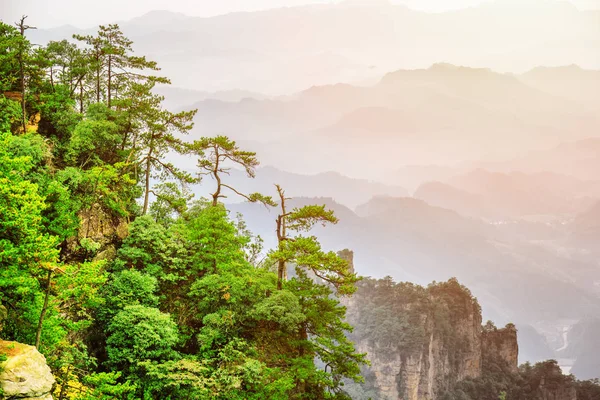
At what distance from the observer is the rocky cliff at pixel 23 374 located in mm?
9352

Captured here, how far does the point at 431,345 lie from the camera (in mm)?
70938

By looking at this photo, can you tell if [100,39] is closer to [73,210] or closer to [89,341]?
[73,210]

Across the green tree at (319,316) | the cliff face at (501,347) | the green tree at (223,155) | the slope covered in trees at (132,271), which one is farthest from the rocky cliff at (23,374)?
the cliff face at (501,347)

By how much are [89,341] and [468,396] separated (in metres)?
68.1

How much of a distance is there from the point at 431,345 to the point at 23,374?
7167 cm

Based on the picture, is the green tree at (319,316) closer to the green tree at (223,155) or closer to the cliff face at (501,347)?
the green tree at (223,155)

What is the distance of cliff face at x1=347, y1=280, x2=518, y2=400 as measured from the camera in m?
69.9

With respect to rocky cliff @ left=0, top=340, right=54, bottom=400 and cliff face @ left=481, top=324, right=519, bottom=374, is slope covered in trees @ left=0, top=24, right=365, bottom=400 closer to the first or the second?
rocky cliff @ left=0, top=340, right=54, bottom=400

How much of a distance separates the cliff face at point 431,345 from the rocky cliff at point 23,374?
68955 millimetres

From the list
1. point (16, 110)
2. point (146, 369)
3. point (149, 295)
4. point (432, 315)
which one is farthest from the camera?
point (432, 315)

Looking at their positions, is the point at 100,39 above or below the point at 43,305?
above

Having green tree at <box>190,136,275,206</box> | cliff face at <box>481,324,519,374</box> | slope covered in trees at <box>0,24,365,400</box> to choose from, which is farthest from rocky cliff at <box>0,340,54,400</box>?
cliff face at <box>481,324,519,374</box>

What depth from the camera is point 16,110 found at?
1823cm

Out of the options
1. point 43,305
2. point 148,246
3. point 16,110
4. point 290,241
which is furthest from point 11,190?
point 290,241
